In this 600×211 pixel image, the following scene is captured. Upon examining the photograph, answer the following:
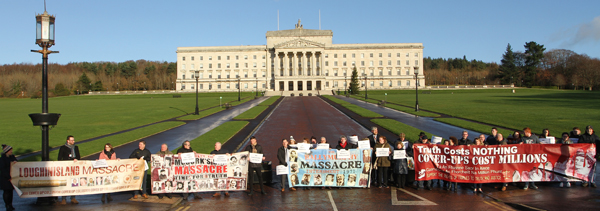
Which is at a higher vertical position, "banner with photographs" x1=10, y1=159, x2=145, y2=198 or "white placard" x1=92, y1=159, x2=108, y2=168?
"white placard" x1=92, y1=159, x2=108, y2=168

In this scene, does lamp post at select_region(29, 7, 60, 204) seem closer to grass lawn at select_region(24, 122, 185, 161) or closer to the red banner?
grass lawn at select_region(24, 122, 185, 161)

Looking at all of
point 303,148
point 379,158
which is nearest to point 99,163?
point 303,148

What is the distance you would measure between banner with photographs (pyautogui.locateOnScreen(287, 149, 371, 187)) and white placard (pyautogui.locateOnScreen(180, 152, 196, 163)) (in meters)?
3.29

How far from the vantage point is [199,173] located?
42.2ft

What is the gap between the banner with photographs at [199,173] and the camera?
12602 mm

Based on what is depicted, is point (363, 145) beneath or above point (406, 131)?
above

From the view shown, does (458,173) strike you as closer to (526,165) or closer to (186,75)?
(526,165)

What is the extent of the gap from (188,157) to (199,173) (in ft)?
2.19

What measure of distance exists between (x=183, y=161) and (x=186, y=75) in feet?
490

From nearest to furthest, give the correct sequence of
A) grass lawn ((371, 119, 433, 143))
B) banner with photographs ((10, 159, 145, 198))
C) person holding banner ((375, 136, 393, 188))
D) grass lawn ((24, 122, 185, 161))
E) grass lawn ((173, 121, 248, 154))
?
1. banner with photographs ((10, 159, 145, 198))
2. person holding banner ((375, 136, 393, 188))
3. grass lawn ((24, 122, 185, 161))
4. grass lawn ((173, 121, 248, 154))
5. grass lawn ((371, 119, 433, 143))

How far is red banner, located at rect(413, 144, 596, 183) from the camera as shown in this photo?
13289 mm

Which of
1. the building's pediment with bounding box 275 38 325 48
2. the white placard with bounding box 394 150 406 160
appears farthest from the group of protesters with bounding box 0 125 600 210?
the building's pediment with bounding box 275 38 325 48

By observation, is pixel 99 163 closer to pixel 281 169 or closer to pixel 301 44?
pixel 281 169

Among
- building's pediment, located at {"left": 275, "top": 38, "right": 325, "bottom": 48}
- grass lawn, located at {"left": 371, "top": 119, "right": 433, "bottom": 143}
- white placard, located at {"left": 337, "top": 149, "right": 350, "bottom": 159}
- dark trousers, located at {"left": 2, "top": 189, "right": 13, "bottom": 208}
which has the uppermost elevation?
building's pediment, located at {"left": 275, "top": 38, "right": 325, "bottom": 48}
